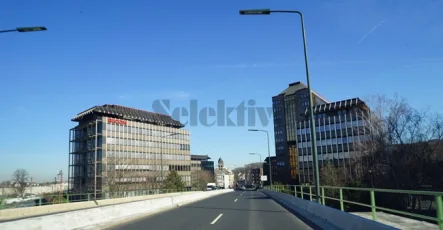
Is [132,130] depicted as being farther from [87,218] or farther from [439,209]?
[439,209]

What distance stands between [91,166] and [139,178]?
539 inches

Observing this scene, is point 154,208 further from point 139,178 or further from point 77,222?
point 139,178

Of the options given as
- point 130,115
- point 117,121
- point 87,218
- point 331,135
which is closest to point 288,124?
point 331,135

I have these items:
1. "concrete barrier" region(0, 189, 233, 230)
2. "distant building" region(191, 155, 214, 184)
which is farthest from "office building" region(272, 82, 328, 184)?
"concrete barrier" region(0, 189, 233, 230)

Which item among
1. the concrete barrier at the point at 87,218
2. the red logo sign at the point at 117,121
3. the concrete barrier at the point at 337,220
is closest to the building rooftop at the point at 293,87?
the red logo sign at the point at 117,121

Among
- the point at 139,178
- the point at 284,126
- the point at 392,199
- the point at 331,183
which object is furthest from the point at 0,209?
the point at 284,126

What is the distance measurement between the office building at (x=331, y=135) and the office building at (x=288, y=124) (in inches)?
976

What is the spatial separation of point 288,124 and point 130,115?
78.4 meters

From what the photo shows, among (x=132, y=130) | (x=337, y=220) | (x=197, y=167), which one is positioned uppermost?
(x=132, y=130)

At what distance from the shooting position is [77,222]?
42.8 ft

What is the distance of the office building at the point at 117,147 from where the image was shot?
9919cm

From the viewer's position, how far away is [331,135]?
366ft

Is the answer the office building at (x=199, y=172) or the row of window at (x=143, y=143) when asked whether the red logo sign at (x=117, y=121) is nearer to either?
the row of window at (x=143, y=143)

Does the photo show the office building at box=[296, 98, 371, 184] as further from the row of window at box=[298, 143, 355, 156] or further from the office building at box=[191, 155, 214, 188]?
the office building at box=[191, 155, 214, 188]
